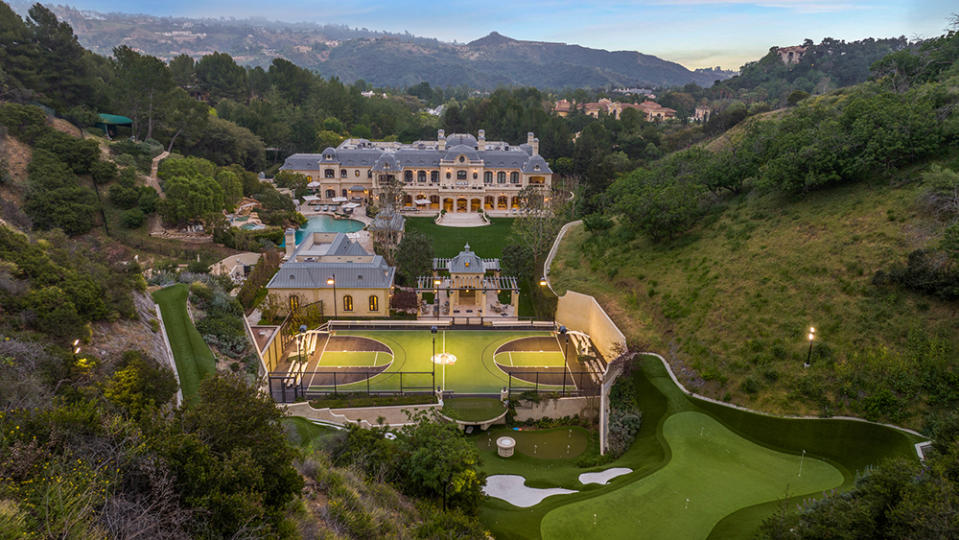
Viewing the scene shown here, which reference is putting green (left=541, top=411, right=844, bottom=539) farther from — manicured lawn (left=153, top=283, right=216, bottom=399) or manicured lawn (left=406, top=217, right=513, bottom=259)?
manicured lawn (left=406, top=217, right=513, bottom=259)

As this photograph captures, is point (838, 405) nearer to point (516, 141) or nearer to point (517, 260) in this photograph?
point (517, 260)

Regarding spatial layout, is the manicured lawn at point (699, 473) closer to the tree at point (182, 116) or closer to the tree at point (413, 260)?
the tree at point (413, 260)

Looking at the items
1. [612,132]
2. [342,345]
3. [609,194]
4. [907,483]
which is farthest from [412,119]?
[907,483]

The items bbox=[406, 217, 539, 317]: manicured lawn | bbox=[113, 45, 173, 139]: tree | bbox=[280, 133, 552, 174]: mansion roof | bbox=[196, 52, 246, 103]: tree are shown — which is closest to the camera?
bbox=[406, 217, 539, 317]: manicured lawn

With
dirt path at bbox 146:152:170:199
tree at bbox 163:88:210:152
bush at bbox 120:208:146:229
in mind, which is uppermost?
tree at bbox 163:88:210:152

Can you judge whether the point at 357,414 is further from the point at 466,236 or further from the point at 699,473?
the point at 466,236

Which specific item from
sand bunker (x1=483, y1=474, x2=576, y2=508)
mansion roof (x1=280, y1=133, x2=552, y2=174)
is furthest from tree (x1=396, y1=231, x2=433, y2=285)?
mansion roof (x1=280, y1=133, x2=552, y2=174)

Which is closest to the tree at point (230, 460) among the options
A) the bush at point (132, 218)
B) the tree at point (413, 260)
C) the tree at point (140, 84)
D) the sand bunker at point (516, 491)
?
the sand bunker at point (516, 491)
